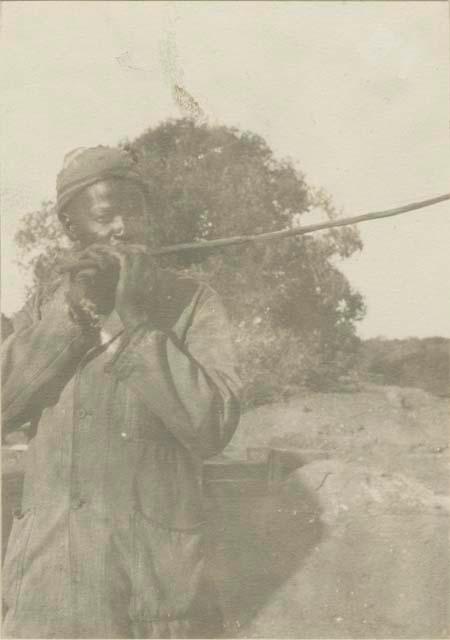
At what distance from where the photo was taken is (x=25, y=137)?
6.73ft

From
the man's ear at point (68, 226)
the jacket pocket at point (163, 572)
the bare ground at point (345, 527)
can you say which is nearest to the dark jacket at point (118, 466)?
the jacket pocket at point (163, 572)

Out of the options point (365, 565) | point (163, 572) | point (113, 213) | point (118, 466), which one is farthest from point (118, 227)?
point (365, 565)

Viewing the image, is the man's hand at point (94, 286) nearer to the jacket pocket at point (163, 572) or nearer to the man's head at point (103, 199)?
the man's head at point (103, 199)

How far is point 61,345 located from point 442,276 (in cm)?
104

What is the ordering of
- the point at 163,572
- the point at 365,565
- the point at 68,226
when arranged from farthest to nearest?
1. the point at 68,226
2. the point at 365,565
3. the point at 163,572

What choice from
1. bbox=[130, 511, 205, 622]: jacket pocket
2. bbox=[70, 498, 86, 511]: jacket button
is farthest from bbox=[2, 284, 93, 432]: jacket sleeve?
bbox=[130, 511, 205, 622]: jacket pocket

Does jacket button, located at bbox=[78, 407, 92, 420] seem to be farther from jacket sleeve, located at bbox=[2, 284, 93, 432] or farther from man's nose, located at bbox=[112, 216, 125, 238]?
man's nose, located at bbox=[112, 216, 125, 238]

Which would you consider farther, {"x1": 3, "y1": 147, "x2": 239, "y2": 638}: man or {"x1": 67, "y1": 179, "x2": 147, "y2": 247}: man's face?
{"x1": 67, "y1": 179, "x2": 147, "y2": 247}: man's face

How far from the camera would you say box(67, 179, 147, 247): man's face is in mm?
1924

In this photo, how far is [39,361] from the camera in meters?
1.89

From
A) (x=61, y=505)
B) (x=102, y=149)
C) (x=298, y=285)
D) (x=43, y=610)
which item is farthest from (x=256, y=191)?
(x=43, y=610)

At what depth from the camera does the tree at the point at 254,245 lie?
6.39 ft

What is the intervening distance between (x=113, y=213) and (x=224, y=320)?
398 millimetres

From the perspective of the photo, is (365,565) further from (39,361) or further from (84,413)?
(39,361)
